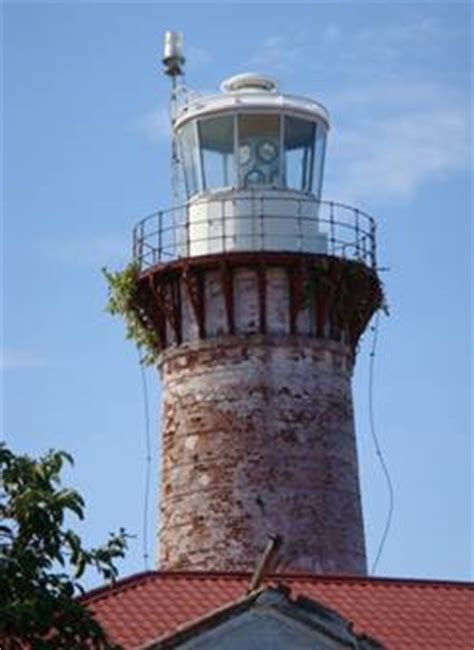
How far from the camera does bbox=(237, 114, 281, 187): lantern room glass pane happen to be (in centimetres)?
3480

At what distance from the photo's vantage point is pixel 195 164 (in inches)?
1384

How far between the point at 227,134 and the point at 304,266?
8.35 ft

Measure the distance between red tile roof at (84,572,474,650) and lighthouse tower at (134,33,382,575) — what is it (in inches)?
247

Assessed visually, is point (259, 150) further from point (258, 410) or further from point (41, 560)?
point (41, 560)

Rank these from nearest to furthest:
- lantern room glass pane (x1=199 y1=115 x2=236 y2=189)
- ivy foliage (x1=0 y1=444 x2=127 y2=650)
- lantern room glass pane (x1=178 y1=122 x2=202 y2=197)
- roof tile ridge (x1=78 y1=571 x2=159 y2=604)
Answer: ivy foliage (x1=0 y1=444 x2=127 y2=650), roof tile ridge (x1=78 y1=571 x2=159 y2=604), lantern room glass pane (x1=199 y1=115 x2=236 y2=189), lantern room glass pane (x1=178 y1=122 x2=202 y2=197)

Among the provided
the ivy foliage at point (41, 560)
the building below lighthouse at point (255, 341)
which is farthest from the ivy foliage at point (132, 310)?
the ivy foliage at point (41, 560)

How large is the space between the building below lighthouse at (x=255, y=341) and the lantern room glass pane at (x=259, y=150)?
22mm

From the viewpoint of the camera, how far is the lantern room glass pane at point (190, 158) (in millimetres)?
35094

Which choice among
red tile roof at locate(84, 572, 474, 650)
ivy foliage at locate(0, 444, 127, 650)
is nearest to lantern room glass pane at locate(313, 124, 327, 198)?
red tile roof at locate(84, 572, 474, 650)

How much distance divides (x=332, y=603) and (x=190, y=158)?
12.0 meters

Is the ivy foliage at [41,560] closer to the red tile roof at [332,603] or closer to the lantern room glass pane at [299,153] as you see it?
the red tile roof at [332,603]

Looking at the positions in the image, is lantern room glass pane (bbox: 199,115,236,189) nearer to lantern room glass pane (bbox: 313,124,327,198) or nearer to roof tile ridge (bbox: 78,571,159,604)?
lantern room glass pane (bbox: 313,124,327,198)

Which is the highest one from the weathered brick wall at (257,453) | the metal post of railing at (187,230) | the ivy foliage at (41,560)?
the metal post of railing at (187,230)

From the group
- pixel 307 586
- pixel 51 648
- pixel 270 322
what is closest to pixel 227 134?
pixel 270 322
